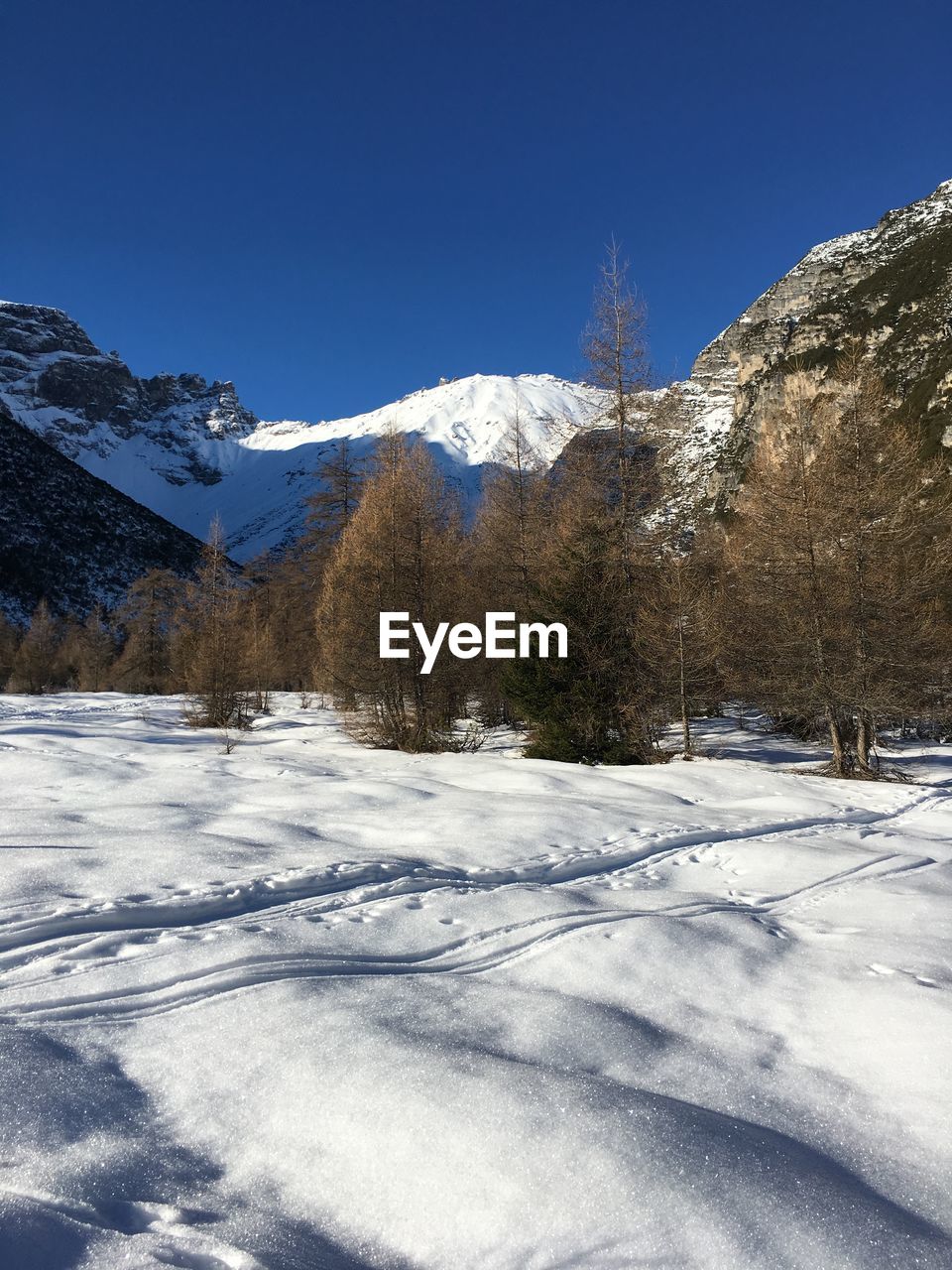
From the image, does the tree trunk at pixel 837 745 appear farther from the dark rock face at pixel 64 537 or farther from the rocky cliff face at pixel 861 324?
the dark rock face at pixel 64 537

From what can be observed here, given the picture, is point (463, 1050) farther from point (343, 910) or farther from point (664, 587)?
point (664, 587)

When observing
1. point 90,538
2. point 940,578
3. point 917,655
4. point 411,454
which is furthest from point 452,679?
point 90,538

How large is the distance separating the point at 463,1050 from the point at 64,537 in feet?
280

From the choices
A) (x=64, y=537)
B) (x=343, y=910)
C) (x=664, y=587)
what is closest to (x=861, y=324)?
(x=664, y=587)

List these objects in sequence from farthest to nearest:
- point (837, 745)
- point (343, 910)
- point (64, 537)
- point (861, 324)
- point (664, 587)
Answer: point (861, 324) < point (64, 537) < point (664, 587) < point (837, 745) < point (343, 910)

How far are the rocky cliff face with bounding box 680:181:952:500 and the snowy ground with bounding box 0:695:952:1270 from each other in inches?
1756

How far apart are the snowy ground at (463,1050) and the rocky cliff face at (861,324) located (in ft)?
146

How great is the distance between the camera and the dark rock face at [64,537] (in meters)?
67.0

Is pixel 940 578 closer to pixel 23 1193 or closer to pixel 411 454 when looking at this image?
pixel 411 454

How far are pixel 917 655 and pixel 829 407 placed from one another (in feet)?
17.0

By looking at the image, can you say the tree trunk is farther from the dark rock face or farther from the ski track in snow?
the dark rock face

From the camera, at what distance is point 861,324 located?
80.7m

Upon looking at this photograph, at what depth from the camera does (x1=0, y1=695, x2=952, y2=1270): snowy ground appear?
176cm

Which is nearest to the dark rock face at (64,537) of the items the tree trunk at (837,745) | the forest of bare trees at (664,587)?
the forest of bare trees at (664,587)
